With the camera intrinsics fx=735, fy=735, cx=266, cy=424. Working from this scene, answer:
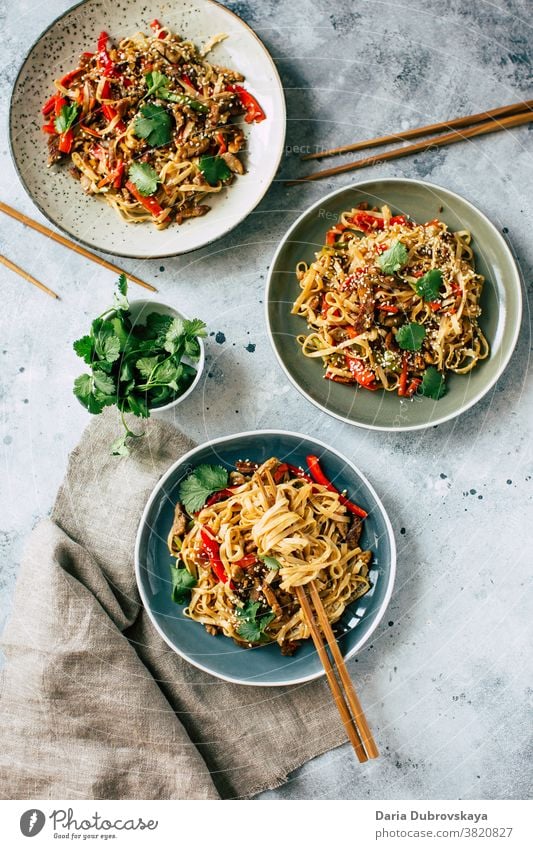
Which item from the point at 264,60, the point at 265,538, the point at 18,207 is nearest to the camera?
→ the point at 265,538

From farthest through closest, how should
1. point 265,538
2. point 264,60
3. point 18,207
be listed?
point 18,207 → point 264,60 → point 265,538

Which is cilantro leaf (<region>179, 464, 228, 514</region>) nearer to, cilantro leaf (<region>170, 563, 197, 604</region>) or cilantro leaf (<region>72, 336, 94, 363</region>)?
cilantro leaf (<region>170, 563, 197, 604</region>)

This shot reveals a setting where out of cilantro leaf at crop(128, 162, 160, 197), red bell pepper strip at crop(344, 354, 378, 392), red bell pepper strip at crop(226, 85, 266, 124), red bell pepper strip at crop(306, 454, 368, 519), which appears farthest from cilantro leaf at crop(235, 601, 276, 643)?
red bell pepper strip at crop(226, 85, 266, 124)

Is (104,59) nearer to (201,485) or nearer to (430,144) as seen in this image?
(430,144)

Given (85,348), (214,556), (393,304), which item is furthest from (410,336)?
(85,348)
